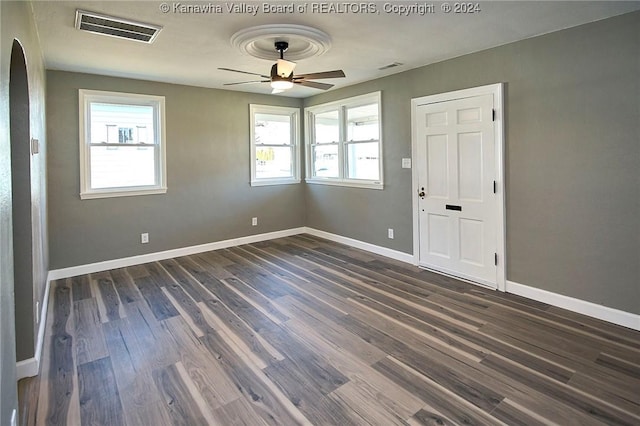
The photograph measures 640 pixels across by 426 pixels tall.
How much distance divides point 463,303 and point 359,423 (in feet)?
6.71

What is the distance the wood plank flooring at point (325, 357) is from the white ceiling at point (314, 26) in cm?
254

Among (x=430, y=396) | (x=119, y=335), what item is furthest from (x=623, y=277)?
(x=119, y=335)

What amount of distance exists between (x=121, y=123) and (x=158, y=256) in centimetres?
191

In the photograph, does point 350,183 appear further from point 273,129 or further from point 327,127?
point 273,129

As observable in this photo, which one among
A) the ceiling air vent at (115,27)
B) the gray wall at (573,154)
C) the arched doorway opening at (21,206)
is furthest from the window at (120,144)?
the gray wall at (573,154)

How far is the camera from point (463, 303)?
3.69m

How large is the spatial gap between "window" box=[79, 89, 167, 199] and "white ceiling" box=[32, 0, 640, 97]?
1.46 ft

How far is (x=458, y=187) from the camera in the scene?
4.36 m

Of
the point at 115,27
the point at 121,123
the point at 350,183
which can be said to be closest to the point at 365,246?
the point at 350,183

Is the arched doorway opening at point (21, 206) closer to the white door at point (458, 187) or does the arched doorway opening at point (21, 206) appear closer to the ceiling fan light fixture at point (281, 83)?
the ceiling fan light fixture at point (281, 83)

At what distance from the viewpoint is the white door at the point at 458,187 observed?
406 centimetres

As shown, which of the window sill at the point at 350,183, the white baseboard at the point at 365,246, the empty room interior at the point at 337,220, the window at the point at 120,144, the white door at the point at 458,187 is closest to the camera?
the empty room interior at the point at 337,220

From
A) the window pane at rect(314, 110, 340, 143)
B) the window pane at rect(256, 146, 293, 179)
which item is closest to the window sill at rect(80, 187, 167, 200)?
the window pane at rect(256, 146, 293, 179)

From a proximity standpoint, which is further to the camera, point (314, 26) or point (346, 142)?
point (346, 142)
